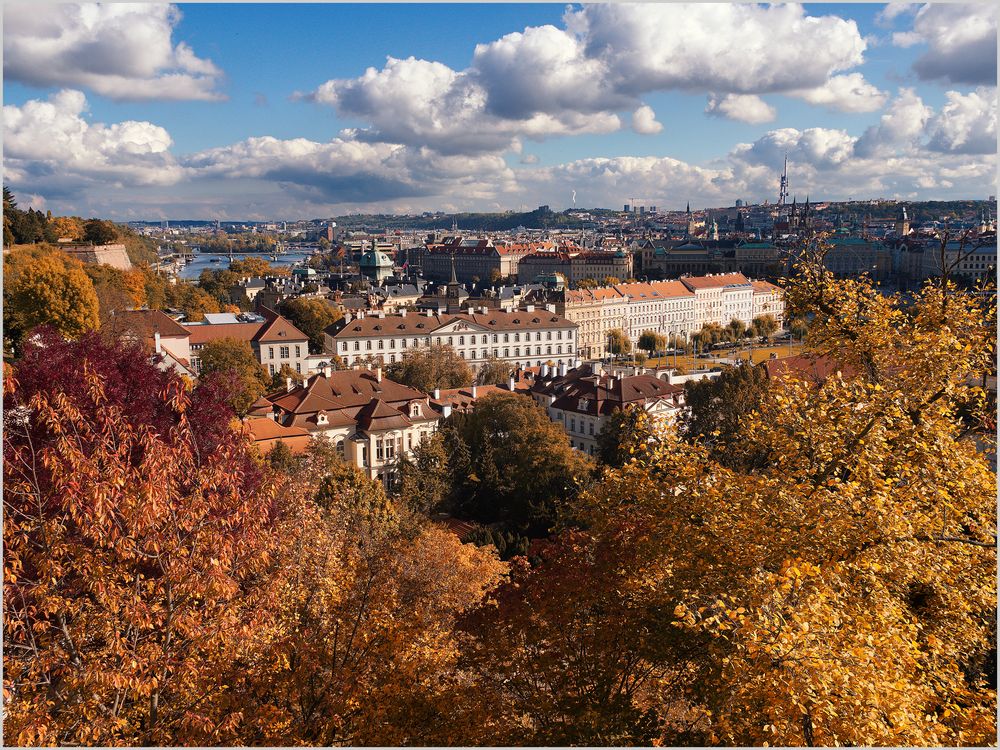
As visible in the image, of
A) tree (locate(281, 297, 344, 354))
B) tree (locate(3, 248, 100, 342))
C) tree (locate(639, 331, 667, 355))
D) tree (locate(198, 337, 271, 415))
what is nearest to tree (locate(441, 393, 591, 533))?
tree (locate(198, 337, 271, 415))

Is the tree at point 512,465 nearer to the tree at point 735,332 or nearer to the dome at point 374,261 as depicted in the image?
the tree at point 735,332

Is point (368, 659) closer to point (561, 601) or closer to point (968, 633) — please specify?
point (561, 601)

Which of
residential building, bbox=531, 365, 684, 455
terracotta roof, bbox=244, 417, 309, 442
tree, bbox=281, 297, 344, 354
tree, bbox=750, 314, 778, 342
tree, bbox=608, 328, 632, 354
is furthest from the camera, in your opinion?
tree, bbox=750, 314, 778, 342

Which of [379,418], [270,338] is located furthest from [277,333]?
[379,418]

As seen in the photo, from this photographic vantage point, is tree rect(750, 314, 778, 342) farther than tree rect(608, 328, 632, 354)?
Yes

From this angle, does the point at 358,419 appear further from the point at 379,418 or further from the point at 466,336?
the point at 466,336

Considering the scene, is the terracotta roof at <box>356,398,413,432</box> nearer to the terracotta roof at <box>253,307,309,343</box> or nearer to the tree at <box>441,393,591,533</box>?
the tree at <box>441,393,591,533</box>

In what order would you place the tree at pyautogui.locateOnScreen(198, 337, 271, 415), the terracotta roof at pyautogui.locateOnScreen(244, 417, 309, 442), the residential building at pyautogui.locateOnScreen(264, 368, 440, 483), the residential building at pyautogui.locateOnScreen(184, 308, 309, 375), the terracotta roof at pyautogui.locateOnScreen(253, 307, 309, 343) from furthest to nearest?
the terracotta roof at pyautogui.locateOnScreen(253, 307, 309, 343) < the residential building at pyautogui.locateOnScreen(184, 308, 309, 375) < the tree at pyautogui.locateOnScreen(198, 337, 271, 415) < the residential building at pyautogui.locateOnScreen(264, 368, 440, 483) < the terracotta roof at pyautogui.locateOnScreen(244, 417, 309, 442)
